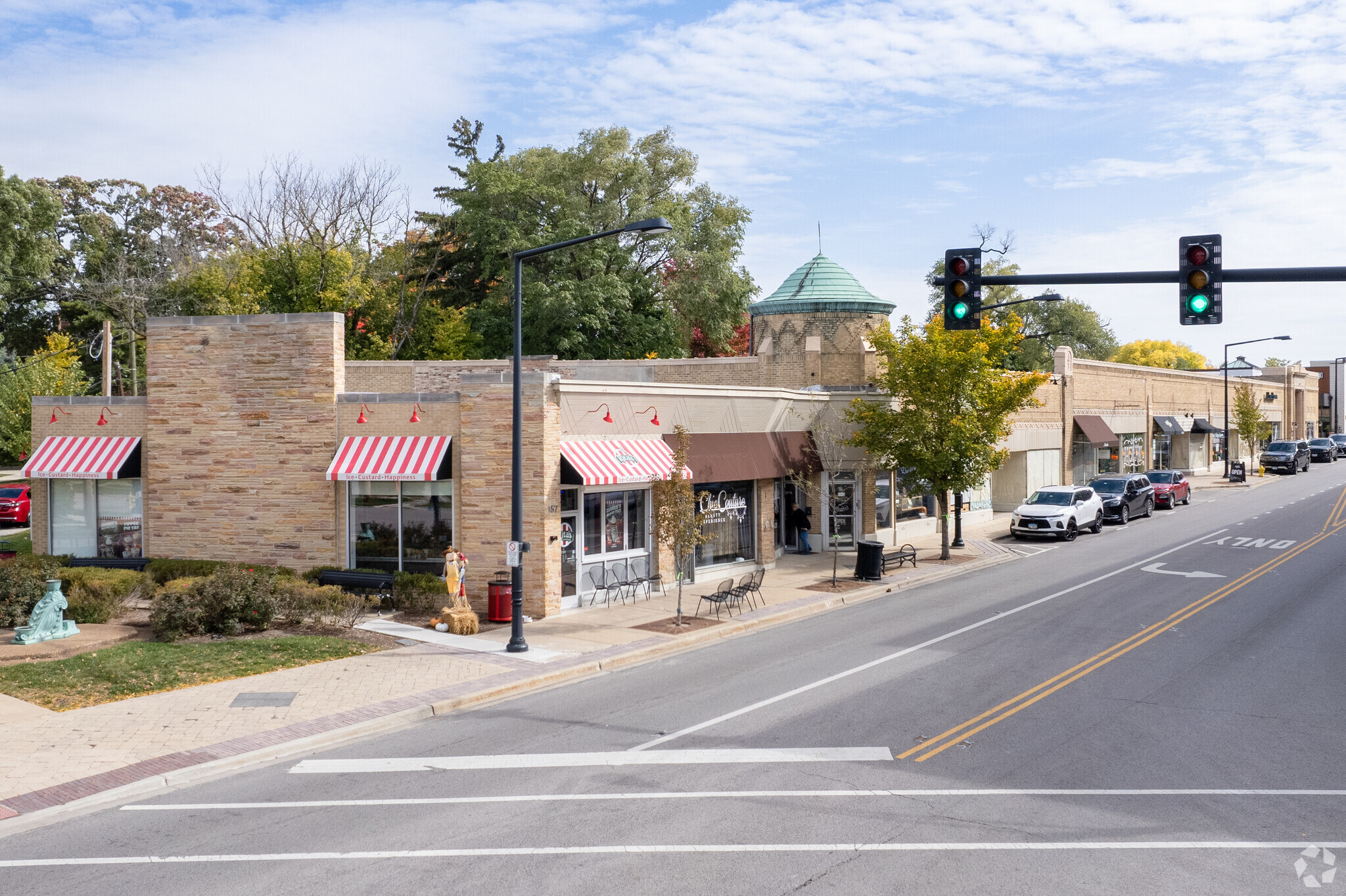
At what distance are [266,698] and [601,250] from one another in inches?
1302

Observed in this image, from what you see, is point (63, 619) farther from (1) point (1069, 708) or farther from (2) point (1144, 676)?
(2) point (1144, 676)

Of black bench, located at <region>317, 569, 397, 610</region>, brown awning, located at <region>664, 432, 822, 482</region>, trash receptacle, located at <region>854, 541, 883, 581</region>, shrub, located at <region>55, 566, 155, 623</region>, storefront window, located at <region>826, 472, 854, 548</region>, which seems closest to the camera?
shrub, located at <region>55, 566, 155, 623</region>

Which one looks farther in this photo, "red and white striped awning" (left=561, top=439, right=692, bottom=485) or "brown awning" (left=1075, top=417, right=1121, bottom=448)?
"brown awning" (left=1075, top=417, right=1121, bottom=448)

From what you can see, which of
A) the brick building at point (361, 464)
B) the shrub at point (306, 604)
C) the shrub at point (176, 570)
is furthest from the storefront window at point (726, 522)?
the shrub at point (176, 570)

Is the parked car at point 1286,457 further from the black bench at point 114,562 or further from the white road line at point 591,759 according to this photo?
the black bench at point 114,562

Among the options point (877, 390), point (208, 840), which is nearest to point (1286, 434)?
A: point (877, 390)

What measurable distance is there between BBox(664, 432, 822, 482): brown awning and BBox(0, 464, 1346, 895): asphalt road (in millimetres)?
6936

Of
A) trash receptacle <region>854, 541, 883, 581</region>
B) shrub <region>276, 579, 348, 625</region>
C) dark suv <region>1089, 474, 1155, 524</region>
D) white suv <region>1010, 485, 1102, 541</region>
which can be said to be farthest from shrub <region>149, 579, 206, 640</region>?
dark suv <region>1089, 474, 1155, 524</region>

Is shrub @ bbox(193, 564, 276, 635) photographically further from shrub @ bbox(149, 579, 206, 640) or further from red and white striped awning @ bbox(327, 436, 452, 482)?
red and white striped awning @ bbox(327, 436, 452, 482)

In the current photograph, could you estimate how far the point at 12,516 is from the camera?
37.0 m

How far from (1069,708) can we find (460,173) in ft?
164

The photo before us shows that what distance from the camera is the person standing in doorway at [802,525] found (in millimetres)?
29062

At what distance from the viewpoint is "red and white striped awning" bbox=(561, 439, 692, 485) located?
789 inches

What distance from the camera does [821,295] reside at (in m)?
31.2
